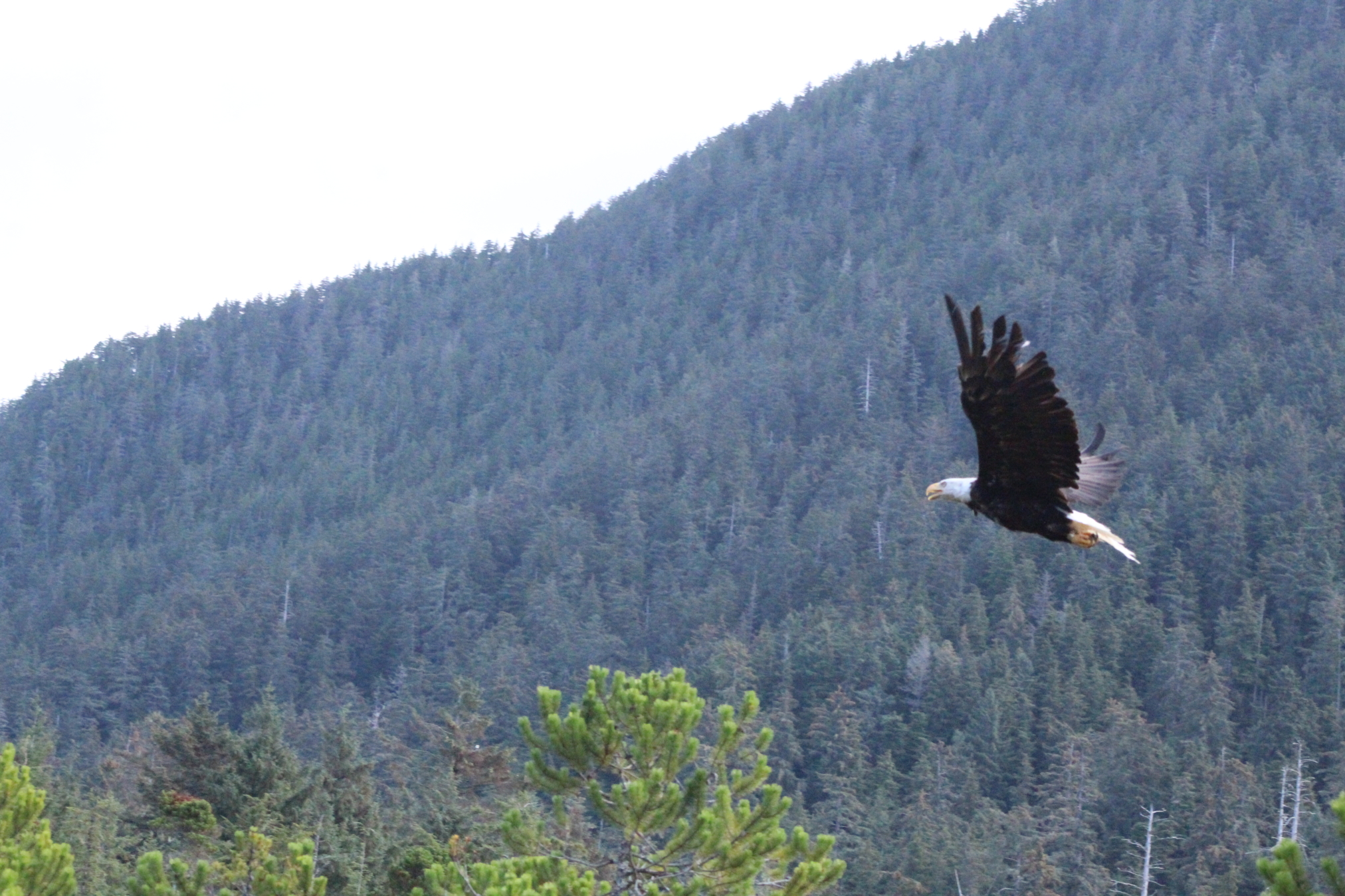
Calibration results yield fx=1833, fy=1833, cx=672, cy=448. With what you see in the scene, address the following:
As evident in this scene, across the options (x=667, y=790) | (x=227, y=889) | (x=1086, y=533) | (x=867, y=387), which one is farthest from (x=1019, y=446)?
(x=867, y=387)

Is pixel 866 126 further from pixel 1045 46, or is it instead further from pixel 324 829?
pixel 324 829

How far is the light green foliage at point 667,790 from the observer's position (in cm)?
1438

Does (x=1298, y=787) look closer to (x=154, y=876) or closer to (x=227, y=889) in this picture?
(x=227, y=889)

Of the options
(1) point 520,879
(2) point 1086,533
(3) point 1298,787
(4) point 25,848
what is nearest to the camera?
(2) point 1086,533

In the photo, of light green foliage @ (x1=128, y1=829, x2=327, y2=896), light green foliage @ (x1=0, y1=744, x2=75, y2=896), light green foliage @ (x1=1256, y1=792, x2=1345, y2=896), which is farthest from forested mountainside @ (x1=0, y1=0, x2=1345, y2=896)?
light green foliage @ (x1=1256, y1=792, x2=1345, y2=896)

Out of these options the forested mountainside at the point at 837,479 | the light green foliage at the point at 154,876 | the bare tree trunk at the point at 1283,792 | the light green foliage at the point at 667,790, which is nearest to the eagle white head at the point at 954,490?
the light green foliage at the point at 667,790

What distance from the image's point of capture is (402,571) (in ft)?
368

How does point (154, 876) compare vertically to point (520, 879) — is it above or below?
above

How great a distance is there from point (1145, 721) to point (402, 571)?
5700cm

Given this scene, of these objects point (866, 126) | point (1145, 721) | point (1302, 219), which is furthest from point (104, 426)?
point (1145, 721)

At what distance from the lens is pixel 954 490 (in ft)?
37.4

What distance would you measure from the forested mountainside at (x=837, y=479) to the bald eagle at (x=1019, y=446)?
1720 cm

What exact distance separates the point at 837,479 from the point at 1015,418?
322 feet

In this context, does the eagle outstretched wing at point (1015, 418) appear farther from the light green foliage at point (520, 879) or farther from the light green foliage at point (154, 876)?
the light green foliage at point (154, 876)
